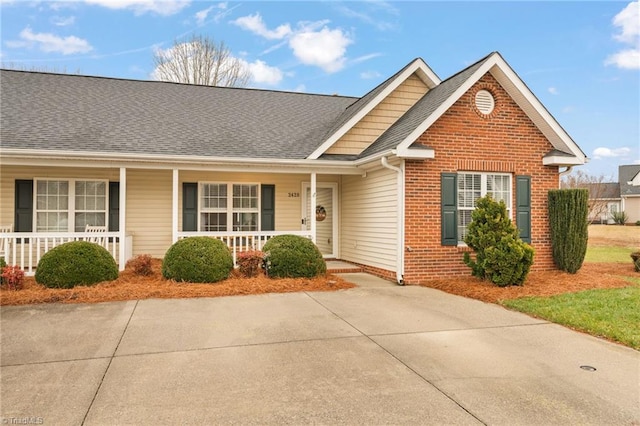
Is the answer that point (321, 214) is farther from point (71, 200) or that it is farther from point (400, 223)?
point (71, 200)

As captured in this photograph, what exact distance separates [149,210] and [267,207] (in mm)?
3147

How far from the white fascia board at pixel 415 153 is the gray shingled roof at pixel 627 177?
124 feet

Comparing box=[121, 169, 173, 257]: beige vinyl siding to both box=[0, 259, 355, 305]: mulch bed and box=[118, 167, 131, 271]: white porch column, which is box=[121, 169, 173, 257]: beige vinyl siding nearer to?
box=[118, 167, 131, 271]: white porch column

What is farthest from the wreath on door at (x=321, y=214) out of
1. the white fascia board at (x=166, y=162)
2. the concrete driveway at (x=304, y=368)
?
the concrete driveway at (x=304, y=368)

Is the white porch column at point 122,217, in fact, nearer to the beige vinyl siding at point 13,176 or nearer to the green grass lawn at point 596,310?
the beige vinyl siding at point 13,176

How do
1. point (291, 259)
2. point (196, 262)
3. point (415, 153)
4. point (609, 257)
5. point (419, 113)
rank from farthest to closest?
1. point (609, 257)
2. point (419, 113)
3. point (291, 259)
4. point (415, 153)
5. point (196, 262)

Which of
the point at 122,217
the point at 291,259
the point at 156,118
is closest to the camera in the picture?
the point at 291,259

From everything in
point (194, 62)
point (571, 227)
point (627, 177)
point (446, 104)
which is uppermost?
point (194, 62)

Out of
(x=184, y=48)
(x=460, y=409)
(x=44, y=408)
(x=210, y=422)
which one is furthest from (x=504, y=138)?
(x=184, y=48)

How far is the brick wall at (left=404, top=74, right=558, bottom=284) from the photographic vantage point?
939 cm

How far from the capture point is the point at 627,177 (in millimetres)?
40281

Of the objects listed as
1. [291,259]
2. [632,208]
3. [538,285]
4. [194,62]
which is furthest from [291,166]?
[632,208]

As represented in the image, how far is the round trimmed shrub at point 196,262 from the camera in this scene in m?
8.59

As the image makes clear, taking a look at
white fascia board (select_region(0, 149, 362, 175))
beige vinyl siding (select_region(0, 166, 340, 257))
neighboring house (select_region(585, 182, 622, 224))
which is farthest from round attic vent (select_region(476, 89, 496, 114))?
neighboring house (select_region(585, 182, 622, 224))
